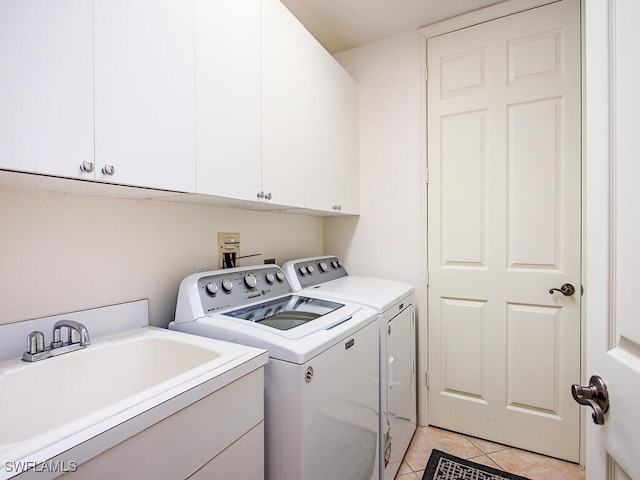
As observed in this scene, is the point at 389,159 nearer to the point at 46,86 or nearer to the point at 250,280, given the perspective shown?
the point at 250,280

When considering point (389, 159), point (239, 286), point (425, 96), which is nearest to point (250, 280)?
point (239, 286)

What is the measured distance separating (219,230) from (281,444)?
105 centimetres

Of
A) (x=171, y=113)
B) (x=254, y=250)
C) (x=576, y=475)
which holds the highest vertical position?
(x=171, y=113)

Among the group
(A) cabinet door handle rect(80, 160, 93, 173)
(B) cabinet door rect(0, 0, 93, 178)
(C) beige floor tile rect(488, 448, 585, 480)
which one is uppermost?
(B) cabinet door rect(0, 0, 93, 178)

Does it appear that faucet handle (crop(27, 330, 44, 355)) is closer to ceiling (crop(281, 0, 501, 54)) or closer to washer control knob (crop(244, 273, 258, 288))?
washer control knob (crop(244, 273, 258, 288))

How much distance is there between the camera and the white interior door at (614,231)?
0.60 m

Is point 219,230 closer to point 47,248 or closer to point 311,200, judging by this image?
point 311,200

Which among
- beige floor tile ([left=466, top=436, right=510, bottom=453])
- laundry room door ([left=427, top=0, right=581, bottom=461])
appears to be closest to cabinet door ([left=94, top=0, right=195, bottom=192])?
laundry room door ([left=427, top=0, right=581, bottom=461])

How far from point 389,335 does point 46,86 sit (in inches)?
60.4

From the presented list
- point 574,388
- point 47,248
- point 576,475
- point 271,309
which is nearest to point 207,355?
point 271,309

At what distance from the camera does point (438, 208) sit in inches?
87.1

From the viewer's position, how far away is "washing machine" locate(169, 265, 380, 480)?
1016 millimetres

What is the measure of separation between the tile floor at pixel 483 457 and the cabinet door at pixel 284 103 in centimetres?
162

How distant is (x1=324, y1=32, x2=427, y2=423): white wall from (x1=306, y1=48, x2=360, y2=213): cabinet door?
4.6 inches
